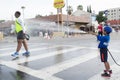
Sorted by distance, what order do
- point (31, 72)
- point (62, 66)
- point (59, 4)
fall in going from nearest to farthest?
1. point (31, 72)
2. point (62, 66)
3. point (59, 4)

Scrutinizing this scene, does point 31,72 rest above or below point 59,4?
below

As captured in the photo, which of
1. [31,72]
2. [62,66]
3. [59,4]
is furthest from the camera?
[59,4]

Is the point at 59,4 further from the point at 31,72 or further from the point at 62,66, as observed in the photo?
the point at 31,72

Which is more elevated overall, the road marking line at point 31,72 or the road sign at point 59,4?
the road sign at point 59,4

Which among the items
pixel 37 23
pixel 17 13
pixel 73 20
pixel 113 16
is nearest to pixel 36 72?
pixel 17 13

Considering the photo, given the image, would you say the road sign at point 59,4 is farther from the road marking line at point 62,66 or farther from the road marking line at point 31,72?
the road marking line at point 31,72

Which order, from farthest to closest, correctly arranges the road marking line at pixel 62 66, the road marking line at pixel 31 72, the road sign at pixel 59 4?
the road sign at pixel 59 4, the road marking line at pixel 62 66, the road marking line at pixel 31 72

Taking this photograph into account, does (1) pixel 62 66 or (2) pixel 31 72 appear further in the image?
(1) pixel 62 66

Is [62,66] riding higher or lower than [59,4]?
lower

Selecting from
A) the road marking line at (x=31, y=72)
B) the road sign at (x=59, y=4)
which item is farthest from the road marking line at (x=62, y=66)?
the road sign at (x=59, y=4)

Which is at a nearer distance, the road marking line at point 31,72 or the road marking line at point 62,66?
the road marking line at point 31,72

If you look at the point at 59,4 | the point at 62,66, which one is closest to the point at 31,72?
the point at 62,66

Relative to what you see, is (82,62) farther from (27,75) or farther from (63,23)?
(63,23)

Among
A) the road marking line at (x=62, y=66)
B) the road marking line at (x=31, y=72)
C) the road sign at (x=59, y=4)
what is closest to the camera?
the road marking line at (x=31, y=72)
